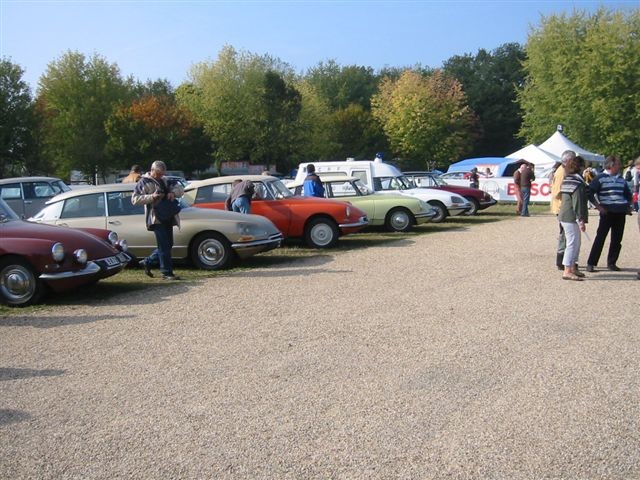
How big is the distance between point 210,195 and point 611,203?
7.79 metres

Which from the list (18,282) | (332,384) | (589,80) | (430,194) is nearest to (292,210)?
(18,282)

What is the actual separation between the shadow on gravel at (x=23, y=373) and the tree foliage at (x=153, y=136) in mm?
45004

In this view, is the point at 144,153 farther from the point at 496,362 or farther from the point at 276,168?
the point at 496,362

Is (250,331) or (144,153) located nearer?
(250,331)

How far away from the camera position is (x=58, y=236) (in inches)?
341

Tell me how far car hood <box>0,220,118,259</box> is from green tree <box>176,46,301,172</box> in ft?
160

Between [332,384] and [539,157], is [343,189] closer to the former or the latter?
[332,384]

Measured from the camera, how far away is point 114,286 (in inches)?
391

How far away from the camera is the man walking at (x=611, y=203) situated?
382 inches

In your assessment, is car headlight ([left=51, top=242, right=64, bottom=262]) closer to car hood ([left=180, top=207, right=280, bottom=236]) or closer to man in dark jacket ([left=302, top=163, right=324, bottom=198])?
car hood ([left=180, top=207, right=280, bottom=236])

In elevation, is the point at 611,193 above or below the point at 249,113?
below

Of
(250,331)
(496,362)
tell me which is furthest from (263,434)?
(250,331)

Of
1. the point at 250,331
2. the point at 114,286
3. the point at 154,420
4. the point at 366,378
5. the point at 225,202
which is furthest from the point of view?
the point at 225,202

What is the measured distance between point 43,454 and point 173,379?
141 centimetres
